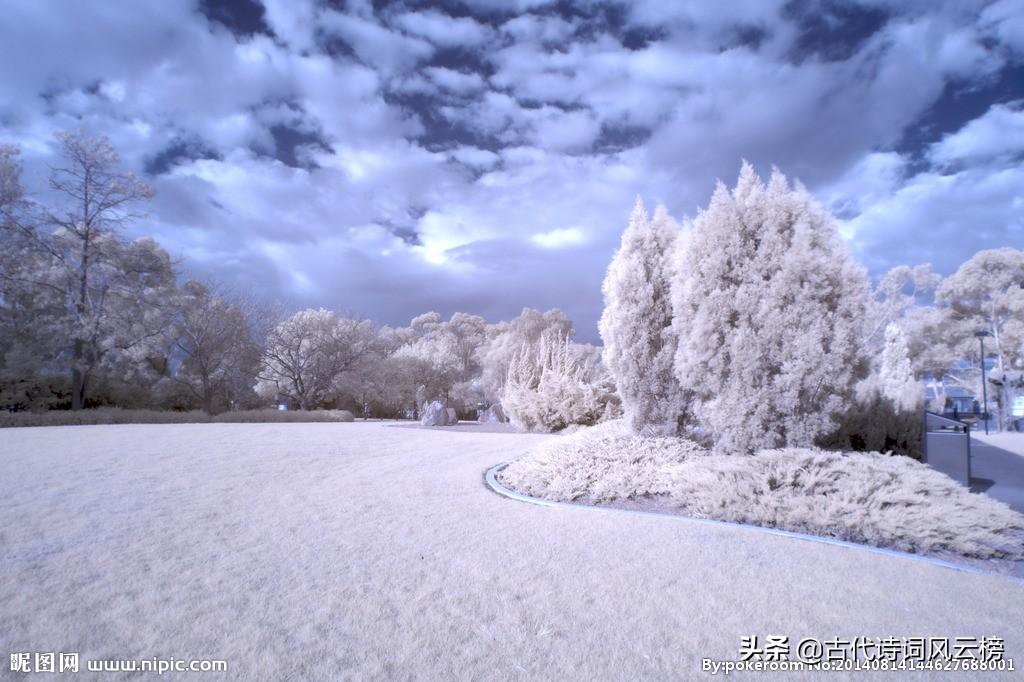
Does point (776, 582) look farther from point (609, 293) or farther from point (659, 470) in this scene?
point (609, 293)

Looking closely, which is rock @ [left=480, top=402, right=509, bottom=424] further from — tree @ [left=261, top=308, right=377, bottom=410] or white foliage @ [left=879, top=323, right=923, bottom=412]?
white foliage @ [left=879, top=323, right=923, bottom=412]

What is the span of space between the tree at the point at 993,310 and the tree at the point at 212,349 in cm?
3234

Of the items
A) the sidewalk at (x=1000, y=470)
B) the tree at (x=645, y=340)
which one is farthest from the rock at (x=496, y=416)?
the sidewalk at (x=1000, y=470)

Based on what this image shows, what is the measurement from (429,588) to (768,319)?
16.2ft

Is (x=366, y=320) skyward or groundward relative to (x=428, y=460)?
skyward

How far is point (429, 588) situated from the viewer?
313 centimetres

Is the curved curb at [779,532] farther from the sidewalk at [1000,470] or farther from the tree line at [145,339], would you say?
the tree line at [145,339]

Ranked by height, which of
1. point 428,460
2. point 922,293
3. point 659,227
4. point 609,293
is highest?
point 922,293

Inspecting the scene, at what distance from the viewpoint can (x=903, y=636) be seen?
2635 millimetres

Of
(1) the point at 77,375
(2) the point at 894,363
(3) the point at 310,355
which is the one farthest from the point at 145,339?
(2) the point at 894,363

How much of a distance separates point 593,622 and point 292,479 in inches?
209

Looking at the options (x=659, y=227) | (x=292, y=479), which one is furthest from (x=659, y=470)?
(x=292, y=479)

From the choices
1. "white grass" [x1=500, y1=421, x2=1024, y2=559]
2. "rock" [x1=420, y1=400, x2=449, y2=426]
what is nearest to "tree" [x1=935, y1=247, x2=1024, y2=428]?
"rock" [x1=420, y1=400, x2=449, y2=426]

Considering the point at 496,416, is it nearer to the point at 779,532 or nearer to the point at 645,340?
the point at 645,340
